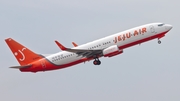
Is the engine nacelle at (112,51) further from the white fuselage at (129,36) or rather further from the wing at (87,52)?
the wing at (87,52)

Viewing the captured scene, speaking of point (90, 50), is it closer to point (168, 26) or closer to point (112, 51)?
point (112, 51)

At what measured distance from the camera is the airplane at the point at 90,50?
99.3 m

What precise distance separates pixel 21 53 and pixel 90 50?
19.8 metres

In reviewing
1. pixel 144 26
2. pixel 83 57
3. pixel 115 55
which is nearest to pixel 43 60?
pixel 83 57

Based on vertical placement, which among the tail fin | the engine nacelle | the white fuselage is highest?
the tail fin

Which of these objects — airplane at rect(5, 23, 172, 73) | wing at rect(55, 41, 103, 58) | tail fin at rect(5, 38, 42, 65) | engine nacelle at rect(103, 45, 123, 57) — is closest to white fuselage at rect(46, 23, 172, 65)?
airplane at rect(5, 23, 172, 73)

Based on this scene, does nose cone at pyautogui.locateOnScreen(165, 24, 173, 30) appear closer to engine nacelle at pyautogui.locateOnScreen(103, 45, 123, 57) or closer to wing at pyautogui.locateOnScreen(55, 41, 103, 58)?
engine nacelle at pyautogui.locateOnScreen(103, 45, 123, 57)

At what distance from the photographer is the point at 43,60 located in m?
108

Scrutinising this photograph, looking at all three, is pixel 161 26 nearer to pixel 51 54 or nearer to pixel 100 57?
pixel 100 57

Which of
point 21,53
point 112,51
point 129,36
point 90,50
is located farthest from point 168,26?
point 21,53

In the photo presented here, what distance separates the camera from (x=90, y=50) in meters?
101

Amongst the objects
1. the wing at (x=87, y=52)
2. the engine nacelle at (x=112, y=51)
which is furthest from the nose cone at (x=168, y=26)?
the wing at (x=87, y=52)

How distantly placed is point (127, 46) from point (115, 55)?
3.36 metres

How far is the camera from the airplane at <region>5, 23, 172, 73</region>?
99.3 m
